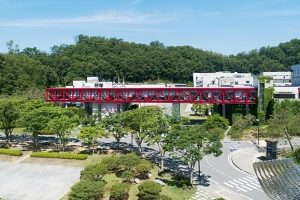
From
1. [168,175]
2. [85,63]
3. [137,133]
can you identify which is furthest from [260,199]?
[85,63]

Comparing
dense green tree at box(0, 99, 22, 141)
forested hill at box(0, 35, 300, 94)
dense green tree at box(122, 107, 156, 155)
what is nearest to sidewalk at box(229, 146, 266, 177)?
dense green tree at box(122, 107, 156, 155)

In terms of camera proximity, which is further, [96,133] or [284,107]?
[284,107]

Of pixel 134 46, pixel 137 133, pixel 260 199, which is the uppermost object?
pixel 134 46

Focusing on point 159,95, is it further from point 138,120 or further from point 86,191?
point 86,191

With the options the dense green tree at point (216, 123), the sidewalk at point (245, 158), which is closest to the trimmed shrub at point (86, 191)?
the sidewalk at point (245, 158)

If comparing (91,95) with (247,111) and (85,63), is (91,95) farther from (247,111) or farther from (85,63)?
(85,63)

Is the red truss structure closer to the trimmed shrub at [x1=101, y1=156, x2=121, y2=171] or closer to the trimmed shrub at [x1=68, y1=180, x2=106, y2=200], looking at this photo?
the trimmed shrub at [x1=101, y1=156, x2=121, y2=171]
